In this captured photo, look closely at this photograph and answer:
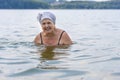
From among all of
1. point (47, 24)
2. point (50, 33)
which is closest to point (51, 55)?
point (47, 24)

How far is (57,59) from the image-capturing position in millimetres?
8531

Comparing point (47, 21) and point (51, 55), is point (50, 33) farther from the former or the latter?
point (51, 55)

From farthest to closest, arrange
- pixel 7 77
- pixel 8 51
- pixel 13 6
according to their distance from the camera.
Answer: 1. pixel 13 6
2. pixel 8 51
3. pixel 7 77

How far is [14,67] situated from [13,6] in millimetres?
128786

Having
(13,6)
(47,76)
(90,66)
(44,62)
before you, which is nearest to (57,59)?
(44,62)

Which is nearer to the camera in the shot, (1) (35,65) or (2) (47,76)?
(2) (47,76)

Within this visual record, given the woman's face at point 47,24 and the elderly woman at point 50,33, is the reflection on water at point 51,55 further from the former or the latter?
the woman's face at point 47,24

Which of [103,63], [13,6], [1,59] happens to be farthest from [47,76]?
[13,6]

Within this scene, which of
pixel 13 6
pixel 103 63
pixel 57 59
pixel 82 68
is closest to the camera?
pixel 82 68

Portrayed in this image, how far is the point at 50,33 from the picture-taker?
10.4 meters

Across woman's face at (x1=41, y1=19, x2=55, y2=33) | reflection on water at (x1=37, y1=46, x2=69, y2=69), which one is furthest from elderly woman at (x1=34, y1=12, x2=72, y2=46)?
reflection on water at (x1=37, y1=46, x2=69, y2=69)

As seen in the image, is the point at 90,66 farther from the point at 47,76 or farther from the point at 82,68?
the point at 47,76

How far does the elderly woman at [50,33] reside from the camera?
9.82m

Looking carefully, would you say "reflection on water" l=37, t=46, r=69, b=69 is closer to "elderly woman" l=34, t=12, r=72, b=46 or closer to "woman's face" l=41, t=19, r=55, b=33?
"elderly woman" l=34, t=12, r=72, b=46
